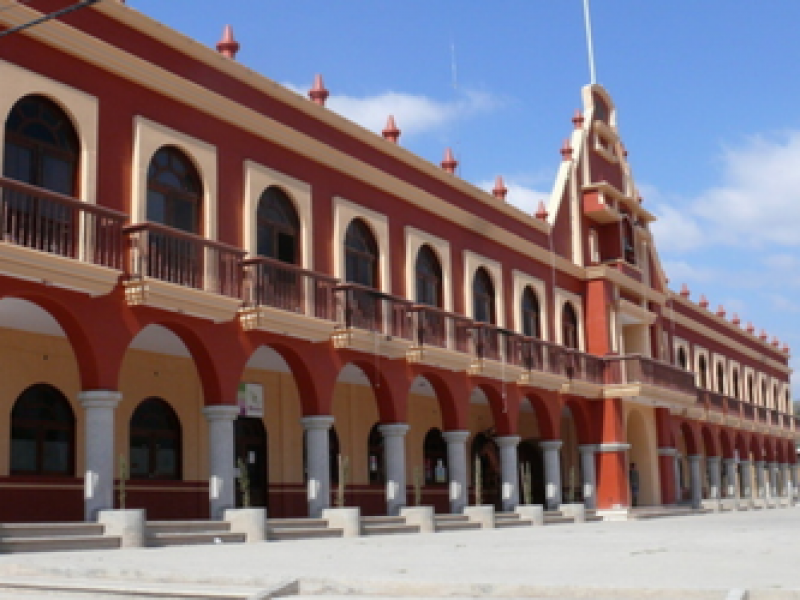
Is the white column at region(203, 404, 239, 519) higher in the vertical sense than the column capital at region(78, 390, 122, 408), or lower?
lower

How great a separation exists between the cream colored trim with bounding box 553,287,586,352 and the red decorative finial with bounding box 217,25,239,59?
13.8 meters

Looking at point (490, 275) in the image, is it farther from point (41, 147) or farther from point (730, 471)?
point (730, 471)

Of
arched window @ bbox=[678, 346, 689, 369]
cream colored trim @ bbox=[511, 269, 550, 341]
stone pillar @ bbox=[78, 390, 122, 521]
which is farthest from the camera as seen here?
arched window @ bbox=[678, 346, 689, 369]

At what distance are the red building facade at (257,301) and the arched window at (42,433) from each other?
0.04m

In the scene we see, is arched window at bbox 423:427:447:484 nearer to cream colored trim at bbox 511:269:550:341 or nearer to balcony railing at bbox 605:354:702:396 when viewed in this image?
cream colored trim at bbox 511:269:550:341

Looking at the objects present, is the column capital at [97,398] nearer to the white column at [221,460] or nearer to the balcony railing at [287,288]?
the white column at [221,460]

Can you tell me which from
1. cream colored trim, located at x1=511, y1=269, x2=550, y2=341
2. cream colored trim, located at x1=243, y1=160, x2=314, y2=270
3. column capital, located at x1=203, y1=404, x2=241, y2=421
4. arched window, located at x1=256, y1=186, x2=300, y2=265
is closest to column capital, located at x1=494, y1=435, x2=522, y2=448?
cream colored trim, located at x1=511, y1=269, x2=550, y2=341

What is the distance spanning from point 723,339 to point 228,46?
33.3m

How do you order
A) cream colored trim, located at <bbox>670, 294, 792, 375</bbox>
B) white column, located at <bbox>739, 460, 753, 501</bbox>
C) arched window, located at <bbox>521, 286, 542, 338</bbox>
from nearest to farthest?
arched window, located at <bbox>521, 286, 542, 338</bbox> < cream colored trim, located at <bbox>670, 294, 792, 375</bbox> < white column, located at <bbox>739, 460, 753, 501</bbox>

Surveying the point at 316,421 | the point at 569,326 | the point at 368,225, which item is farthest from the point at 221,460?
the point at 569,326

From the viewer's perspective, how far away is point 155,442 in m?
20.2

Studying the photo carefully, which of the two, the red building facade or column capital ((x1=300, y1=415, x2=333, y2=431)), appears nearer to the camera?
the red building facade

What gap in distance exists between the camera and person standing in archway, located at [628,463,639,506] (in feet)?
111

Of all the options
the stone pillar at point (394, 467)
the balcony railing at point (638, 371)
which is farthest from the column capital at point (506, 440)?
the balcony railing at point (638, 371)
